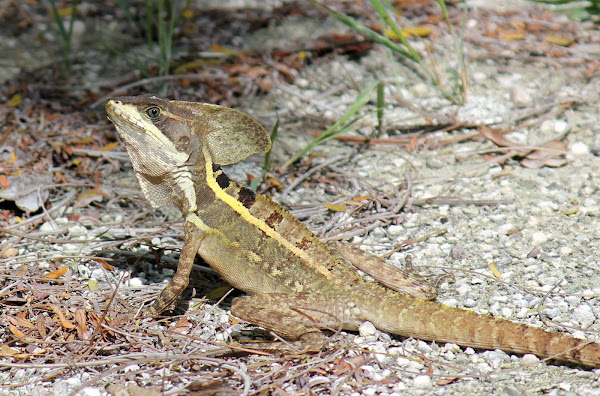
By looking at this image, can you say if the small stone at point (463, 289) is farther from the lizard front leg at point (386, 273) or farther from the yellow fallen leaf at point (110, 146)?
the yellow fallen leaf at point (110, 146)

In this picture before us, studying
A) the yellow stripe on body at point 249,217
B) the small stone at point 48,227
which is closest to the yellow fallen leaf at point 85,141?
the small stone at point 48,227

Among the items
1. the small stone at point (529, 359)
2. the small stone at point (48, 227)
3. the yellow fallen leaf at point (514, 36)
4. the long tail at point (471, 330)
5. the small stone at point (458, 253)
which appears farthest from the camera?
the yellow fallen leaf at point (514, 36)

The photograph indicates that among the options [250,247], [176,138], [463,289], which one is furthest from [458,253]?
[176,138]

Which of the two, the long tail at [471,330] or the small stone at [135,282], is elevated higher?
the long tail at [471,330]

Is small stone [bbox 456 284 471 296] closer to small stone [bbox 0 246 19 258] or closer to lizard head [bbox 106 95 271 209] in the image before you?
lizard head [bbox 106 95 271 209]

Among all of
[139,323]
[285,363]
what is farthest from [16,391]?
[285,363]

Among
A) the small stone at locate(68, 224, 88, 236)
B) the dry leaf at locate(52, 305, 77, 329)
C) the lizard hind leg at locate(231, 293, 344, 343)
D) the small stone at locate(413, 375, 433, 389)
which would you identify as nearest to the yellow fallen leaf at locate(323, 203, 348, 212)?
the lizard hind leg at locate(231, 293, 344, 343)

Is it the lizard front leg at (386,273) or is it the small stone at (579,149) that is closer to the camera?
the lizard front leg at (386,273)

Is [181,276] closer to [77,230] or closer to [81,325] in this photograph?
[81,325]
